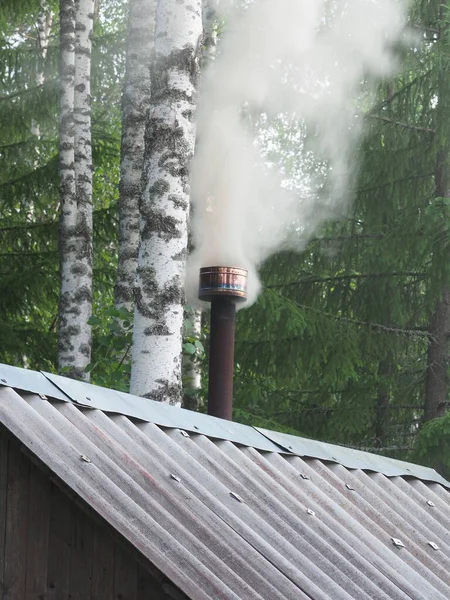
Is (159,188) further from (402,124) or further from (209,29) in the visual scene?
(402,124)

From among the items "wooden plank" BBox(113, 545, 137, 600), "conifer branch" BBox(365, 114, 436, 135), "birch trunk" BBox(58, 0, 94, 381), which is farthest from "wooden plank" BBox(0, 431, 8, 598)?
"conifer branch" BBox(365, 114, 436, 135)

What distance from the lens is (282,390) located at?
15.3m

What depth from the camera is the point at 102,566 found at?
4.47 meters

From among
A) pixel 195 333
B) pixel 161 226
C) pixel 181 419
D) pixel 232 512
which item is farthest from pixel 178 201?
pixel 195 333

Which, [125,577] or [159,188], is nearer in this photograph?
[125,577]

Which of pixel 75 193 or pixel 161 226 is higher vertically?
pixel 75 193

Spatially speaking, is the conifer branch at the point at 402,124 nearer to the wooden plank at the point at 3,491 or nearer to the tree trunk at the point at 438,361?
the tree trunk at the point at 438,361

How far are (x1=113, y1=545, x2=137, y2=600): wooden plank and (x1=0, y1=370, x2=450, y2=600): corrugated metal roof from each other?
0.51ft

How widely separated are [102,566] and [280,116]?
951 cm

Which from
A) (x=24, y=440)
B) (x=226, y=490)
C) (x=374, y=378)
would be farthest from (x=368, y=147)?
(x=24, y=440)

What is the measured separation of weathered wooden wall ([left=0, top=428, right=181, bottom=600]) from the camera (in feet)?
14.6

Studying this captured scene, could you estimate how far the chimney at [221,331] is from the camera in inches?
312

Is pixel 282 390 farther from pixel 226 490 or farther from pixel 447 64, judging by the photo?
pixel 226 490

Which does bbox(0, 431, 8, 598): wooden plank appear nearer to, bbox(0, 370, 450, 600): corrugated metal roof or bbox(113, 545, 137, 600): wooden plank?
bbox(0, 370, 450, 600): corrugated metal roof
